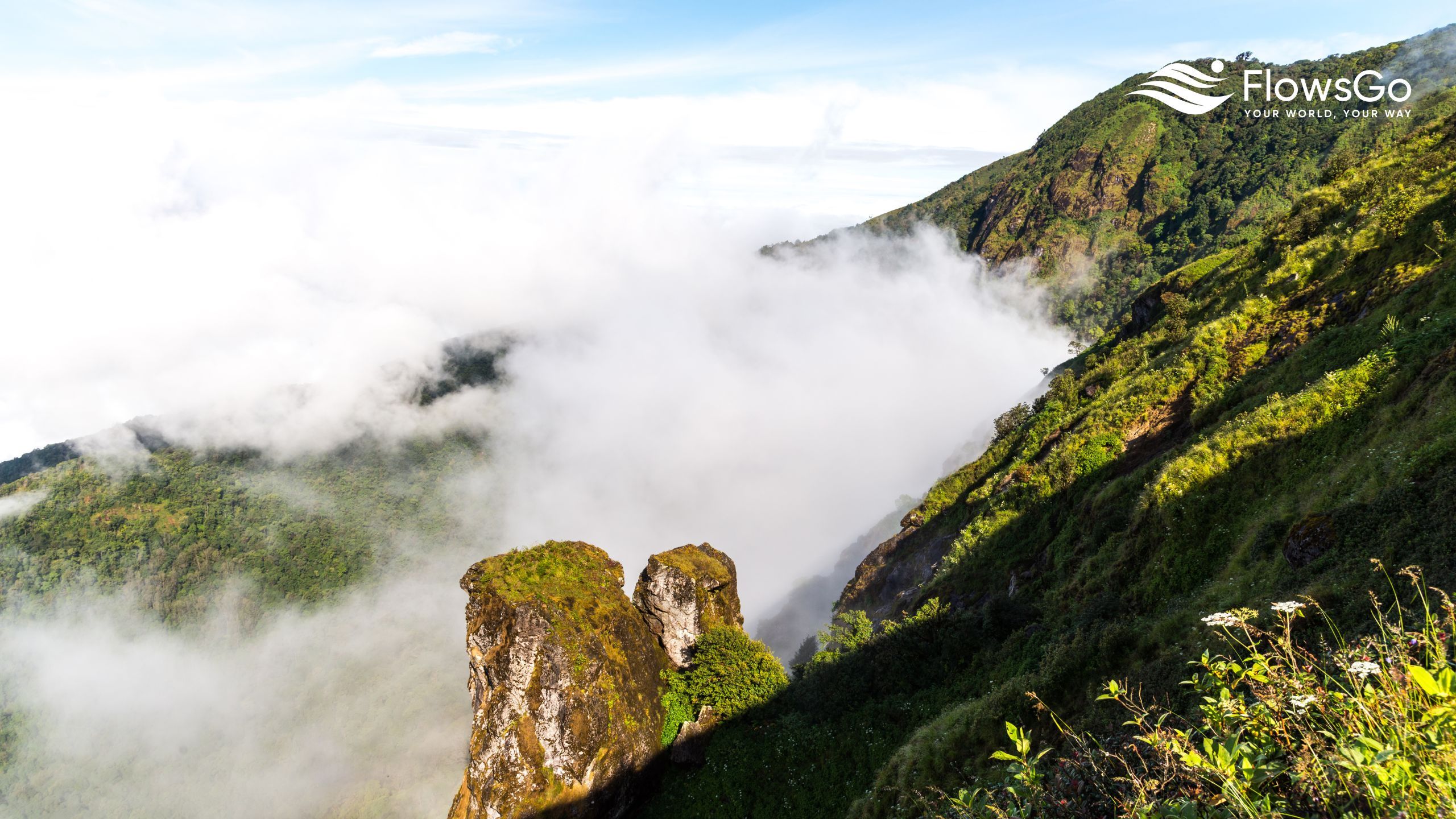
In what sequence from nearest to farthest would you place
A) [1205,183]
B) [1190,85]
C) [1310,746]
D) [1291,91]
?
→ [1310,746] < [1291,91] < [1205,183] < [1190,85]

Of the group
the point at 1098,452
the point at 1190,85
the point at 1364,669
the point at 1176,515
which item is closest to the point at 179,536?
the point at 1098,452

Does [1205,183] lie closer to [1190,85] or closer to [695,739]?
[1190,85]

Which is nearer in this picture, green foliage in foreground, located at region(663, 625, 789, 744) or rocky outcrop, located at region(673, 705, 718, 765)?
rocky outcrop, located at region(673, 705, 718, 765)

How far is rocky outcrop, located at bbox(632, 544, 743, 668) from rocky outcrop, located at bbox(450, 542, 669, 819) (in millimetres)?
3926

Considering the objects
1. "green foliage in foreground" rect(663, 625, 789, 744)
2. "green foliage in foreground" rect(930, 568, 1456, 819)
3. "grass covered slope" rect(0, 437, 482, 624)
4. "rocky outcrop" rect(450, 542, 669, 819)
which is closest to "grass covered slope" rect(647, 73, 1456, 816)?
"green foliage in foreground" rect(663, 625, 789, 744)

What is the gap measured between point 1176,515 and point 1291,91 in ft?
740

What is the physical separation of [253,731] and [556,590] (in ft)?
515

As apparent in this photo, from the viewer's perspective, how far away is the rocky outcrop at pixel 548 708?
29.1 meters

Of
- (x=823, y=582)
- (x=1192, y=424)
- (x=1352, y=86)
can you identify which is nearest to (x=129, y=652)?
(x=823, y=582)

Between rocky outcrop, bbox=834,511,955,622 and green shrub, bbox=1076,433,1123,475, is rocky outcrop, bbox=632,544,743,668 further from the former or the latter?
green shrub, bbox=1076,433,1123,475

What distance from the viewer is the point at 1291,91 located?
16775 centimetres

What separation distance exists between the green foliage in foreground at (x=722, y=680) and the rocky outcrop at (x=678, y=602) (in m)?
0.83

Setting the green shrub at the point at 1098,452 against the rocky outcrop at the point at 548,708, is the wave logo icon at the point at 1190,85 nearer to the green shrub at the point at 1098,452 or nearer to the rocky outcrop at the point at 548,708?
the green shrub at the point at 1098,452

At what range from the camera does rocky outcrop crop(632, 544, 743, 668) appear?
3612 centimetres
